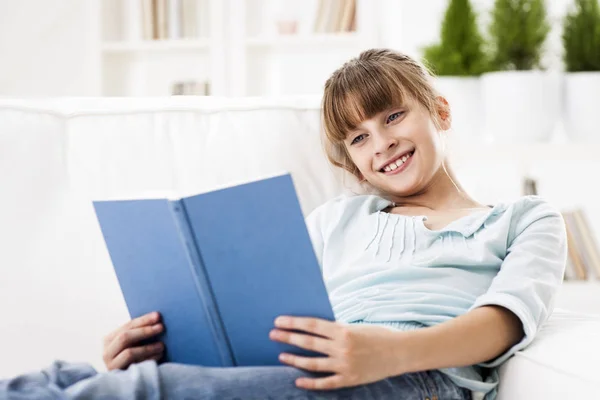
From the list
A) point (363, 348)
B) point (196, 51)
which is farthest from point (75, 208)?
point (196, 51)

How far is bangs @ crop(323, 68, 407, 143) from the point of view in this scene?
4.64ft

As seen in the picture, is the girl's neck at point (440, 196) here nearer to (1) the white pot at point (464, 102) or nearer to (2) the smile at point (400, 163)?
(2) the smile at point (400, 163)

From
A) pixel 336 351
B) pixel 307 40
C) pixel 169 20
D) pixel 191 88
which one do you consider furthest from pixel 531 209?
pixel 169 20

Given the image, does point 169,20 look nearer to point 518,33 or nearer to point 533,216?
point 518,33

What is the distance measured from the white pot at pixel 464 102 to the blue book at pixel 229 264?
2.07 m

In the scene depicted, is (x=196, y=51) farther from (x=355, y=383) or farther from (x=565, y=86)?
(x=355, y=383)

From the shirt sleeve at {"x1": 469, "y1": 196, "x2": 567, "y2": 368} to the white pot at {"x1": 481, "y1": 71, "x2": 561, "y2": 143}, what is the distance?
171 cm

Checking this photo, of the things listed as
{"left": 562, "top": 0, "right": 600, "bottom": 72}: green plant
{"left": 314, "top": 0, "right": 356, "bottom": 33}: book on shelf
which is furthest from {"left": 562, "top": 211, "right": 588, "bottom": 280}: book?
{"left": 314, "top": 0, "right": 356, "bottom": 33}: book on shelf

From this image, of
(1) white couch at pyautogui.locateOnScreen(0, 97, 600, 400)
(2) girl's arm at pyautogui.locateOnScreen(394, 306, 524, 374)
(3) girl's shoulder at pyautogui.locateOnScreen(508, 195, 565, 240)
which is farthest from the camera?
(1) white couch at pyautogui.locateOnScreen(0, 97, 600, 400)

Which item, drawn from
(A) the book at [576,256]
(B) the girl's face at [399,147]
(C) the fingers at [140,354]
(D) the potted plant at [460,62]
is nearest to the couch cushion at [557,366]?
(B) the girl's face at [399,147]

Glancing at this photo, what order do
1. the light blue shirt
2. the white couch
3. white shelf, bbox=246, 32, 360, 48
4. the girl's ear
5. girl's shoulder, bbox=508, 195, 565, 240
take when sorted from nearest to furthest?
the light blue shirt
girl's shoulder, bbox=508, 195, 565, 240
the white couch
the girl's ear
white shelf, bbox=246, 32, 360, 48

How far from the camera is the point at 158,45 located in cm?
365

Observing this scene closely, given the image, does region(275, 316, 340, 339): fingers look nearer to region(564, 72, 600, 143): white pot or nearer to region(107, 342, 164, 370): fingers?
region(107, 342, 164, 370): fingers

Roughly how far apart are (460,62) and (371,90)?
1697 mm
